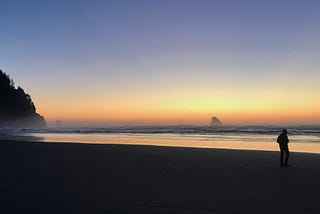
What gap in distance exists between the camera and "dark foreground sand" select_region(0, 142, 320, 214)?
773 cm

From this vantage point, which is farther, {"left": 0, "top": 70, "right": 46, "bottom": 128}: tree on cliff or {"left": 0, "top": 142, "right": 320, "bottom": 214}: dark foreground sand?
{"left": 0, "top": 70, "right": 46, "bottom": 128}: tree on cliff

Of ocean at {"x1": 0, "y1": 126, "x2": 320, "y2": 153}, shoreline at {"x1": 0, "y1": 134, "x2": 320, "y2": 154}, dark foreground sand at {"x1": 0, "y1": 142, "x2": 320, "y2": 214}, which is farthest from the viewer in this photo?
ocean at {"x1": 0, "y1": 126, "x2": 320, "y2": 153}

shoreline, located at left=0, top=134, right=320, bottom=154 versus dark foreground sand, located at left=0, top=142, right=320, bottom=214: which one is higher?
shoreline, located at left=0, top=134, right=320, bottom=154

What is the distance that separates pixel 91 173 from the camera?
12.4m

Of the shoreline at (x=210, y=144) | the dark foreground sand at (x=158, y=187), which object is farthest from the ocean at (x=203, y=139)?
the dark foreground sand at (x=158, y=187)

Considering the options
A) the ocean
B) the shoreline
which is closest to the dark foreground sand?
the shoreline

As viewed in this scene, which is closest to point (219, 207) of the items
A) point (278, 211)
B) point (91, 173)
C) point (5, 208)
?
point (278, 211)

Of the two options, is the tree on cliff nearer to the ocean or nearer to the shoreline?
the ocean

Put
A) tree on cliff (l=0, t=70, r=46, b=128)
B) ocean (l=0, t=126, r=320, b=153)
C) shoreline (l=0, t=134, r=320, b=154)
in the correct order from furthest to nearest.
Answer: tree on cliff (l=0, t=70, r=46, b=128), ocean (l=0, t=126, r=320, b=153), shoreline (l=0, t=134, r=320, b=154)

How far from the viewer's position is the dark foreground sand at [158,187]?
7734mm

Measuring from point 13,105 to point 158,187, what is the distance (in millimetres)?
125514

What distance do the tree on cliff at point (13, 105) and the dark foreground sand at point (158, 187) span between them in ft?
361

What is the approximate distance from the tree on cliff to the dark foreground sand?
11003cm

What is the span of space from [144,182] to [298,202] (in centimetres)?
425
